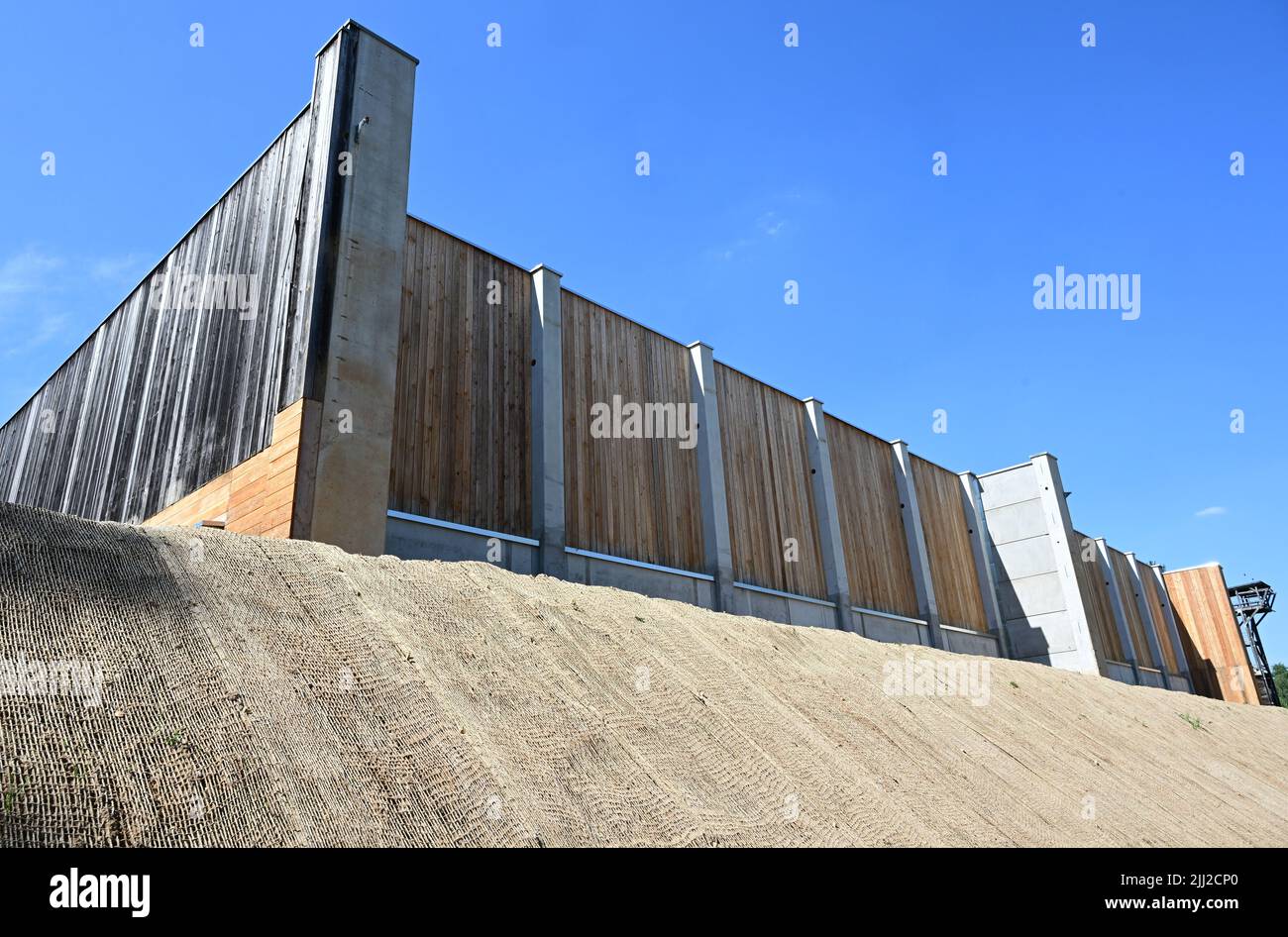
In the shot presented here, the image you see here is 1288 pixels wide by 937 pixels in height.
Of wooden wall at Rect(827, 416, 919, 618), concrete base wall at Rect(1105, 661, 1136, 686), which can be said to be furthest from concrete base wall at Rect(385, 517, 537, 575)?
concrete base wall at Rect(1105, 661, 1136, 686)

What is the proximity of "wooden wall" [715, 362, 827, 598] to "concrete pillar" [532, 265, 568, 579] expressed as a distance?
12.2 ft

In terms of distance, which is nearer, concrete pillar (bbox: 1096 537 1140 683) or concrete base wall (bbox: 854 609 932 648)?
concrete base wall (bbox: 854 609 932 648)

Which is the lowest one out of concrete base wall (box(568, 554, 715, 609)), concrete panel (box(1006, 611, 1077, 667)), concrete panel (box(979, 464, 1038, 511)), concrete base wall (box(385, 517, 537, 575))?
concrete panel (box(1006, 611, 1077, 667))

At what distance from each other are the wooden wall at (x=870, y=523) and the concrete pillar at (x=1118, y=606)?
30.2ft

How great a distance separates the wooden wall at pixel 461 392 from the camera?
898 centimetres

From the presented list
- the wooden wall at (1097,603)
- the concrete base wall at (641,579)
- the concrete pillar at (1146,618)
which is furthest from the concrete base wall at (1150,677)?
the concrete base wall at (641,579)

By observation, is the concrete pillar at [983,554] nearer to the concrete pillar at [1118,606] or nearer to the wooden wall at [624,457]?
the concrete pillar at [1118,606]

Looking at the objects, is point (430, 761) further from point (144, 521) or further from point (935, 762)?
point (144, 521)

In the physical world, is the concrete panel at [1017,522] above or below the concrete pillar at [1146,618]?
above

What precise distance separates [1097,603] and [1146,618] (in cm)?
452

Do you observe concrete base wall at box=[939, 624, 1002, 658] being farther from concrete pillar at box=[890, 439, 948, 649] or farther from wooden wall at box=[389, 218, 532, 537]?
wooden wall at box=[389, 218, 532, 537]

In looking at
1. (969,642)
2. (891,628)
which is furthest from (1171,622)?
(891,628)

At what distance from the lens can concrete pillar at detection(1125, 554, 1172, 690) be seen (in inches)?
947
